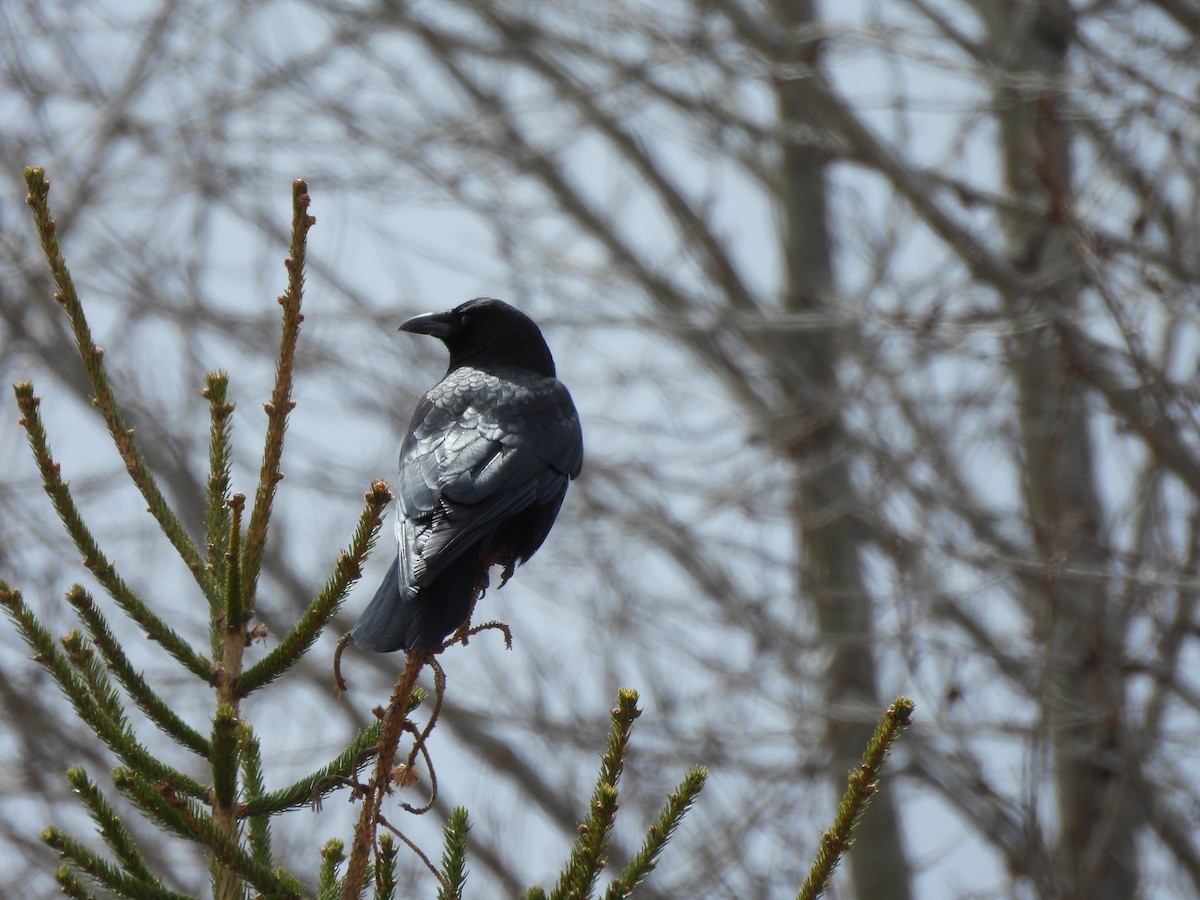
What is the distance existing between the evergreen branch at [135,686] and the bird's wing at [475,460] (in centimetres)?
64

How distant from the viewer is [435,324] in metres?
4.64

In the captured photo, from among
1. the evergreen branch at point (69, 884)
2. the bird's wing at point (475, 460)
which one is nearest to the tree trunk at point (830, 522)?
the bird's wing at point (475, 460)

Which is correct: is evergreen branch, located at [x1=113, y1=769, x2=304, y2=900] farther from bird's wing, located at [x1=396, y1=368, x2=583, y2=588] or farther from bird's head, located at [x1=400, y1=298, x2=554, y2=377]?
bird's head, located at [x1=400, y1=298, x2=554, y2=377]

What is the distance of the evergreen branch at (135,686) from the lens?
2.21 meters

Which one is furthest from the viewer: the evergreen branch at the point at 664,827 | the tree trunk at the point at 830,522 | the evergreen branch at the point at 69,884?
the tree trunk at the point at 830,522

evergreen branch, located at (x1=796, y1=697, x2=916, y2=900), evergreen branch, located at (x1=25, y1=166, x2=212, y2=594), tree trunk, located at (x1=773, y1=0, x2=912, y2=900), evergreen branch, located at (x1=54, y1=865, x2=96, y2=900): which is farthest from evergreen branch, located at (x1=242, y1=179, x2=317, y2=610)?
tree trunk, located at (x1=773, y1=0, x2=912, y2=900)

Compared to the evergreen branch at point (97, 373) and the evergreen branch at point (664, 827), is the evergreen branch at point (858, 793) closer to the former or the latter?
the evergreen branch at point (664, 827)

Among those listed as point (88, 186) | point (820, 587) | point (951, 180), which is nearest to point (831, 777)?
point (820, 587)

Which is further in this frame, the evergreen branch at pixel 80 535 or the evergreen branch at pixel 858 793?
the evergreen branch at pixel 80 535

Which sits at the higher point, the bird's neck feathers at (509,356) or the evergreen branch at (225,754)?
the bird's neck feathers at (509,356)

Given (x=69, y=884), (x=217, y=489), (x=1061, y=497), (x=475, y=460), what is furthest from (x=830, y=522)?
(x=69, y=884)

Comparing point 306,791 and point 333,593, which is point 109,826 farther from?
point 333,593

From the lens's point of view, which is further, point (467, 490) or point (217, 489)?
point (467, 490)

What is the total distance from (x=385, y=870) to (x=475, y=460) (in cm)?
133
